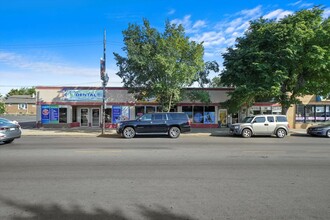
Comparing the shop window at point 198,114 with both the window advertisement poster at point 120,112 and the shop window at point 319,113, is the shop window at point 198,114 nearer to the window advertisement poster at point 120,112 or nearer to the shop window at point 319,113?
the window advertisement poster at point 120,112

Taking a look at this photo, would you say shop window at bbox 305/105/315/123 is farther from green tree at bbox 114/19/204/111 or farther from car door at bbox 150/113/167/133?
car door at bbox 150/113/167/133

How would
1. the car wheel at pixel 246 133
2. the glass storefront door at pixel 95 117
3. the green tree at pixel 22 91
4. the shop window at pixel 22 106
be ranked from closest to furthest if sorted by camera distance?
the car wheel at pixel 246 133 < the glass storefront door at pixel 95 117 < the shop window at pixel 22 106 < the green tree at pixel 22 91

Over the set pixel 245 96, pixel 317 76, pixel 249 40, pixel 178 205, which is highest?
pixel 249 40

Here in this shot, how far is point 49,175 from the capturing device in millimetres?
7289

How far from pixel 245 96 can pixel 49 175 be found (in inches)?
668

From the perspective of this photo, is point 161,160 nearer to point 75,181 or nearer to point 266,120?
point 75,181

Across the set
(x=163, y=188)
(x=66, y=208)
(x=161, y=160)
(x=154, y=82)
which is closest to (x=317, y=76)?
(x=154, y=82)

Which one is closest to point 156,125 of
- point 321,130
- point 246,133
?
point 246,133

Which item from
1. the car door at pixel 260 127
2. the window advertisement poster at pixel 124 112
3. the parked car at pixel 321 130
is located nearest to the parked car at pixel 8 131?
the window advertisement poster at pixel 124 112

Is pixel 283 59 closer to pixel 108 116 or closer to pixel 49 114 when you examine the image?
pixel 108 116

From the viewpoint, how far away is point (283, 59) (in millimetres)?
20578

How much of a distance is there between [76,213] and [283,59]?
63.9 feet

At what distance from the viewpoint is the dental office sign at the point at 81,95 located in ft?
89.7

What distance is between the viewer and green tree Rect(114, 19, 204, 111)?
20.8 meters
